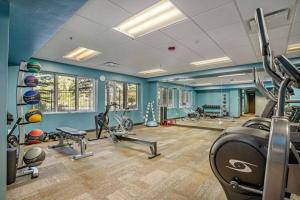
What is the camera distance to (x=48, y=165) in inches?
114

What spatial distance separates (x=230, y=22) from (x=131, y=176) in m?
2.98

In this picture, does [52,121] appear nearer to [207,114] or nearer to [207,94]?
[207,114]

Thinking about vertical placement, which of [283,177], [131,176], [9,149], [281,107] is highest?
[281,107]

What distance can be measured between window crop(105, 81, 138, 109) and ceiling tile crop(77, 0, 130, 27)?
4.41 m

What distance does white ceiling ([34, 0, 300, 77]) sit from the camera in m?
2.12

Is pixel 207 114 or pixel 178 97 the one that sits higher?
pixel 178 97

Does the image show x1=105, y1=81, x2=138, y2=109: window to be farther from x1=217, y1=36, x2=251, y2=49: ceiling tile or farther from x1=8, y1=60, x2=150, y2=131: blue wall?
x1=217, y1=36, x2=251, y2=49: ceiling tile

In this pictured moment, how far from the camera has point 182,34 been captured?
3.00 metres

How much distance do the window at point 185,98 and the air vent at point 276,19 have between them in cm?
910

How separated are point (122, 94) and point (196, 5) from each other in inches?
230

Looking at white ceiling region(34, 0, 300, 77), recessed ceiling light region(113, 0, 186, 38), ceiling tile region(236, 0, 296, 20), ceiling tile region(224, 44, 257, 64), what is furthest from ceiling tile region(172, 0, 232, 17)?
ceiling tile region(224, 44, 257, 64)

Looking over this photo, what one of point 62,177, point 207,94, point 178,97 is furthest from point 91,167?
point 207,94

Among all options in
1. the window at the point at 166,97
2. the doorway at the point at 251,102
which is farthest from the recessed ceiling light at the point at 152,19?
the doorway at the point at 251,102

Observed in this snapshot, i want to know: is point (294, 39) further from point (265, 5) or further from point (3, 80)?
point (3, 80)
